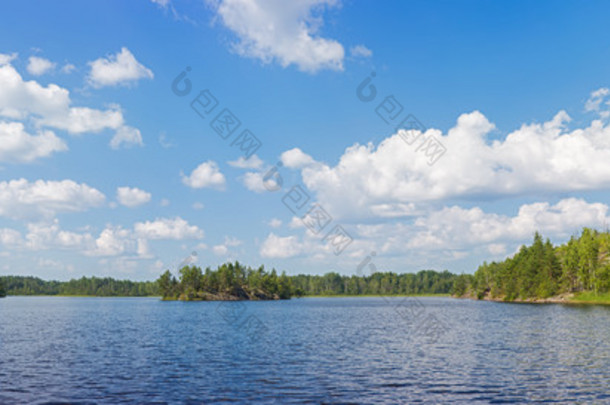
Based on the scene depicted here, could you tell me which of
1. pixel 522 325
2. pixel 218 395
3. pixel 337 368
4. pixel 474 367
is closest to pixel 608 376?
pixel 474 367

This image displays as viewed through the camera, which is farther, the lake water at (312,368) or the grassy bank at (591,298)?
the grassy bank at (591,298)

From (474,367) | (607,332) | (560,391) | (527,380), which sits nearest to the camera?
(560,391)

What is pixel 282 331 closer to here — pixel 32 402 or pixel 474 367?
pixel 474 367

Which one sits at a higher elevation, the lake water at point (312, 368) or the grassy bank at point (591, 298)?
the grassy bank at point (591, 298)

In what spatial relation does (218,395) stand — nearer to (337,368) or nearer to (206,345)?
(337,368)

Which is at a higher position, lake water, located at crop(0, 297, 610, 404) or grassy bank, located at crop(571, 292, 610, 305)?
grassy bank, located at crop(571, 292, 610, 305)

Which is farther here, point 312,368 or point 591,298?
point 591,298

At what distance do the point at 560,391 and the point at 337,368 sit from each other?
19299 millimetres

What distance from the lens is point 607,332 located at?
7225cm

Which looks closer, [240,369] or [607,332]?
[240,369]

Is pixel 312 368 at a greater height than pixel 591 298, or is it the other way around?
pixel 591 298

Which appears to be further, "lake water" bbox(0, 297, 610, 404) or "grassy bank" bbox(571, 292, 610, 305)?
"grassy bank" bbox(571, 292, 610, 305)

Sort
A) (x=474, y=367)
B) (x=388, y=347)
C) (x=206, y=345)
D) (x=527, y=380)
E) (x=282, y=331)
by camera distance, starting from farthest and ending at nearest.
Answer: (x=282, y=331), (x=206, y=345), (x=388, y=347), (x=474, y=367), (x=527, y=380)

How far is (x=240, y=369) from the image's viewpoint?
45938 millimetres
